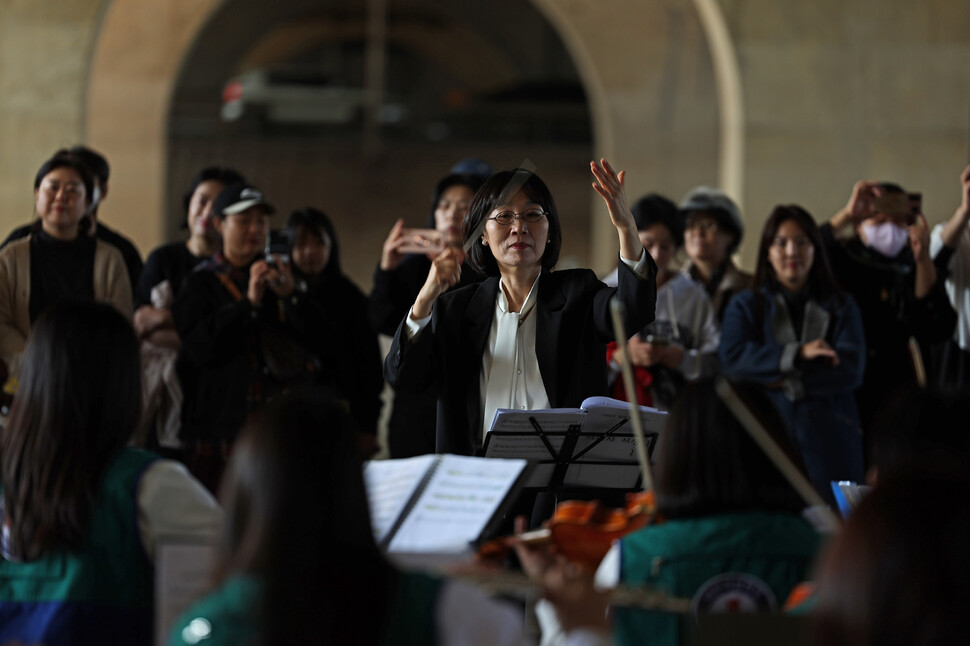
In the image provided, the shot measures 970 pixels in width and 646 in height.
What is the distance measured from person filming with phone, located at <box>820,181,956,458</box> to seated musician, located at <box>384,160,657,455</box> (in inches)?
77.7

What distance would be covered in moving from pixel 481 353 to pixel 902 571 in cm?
241

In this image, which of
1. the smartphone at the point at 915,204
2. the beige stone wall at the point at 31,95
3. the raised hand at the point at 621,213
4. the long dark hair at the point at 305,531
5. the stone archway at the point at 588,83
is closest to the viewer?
the long dark hair at the point at 305,531

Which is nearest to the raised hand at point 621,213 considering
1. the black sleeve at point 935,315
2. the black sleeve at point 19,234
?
the black sleeve at point 935,315

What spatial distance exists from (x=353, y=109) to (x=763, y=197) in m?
11.0

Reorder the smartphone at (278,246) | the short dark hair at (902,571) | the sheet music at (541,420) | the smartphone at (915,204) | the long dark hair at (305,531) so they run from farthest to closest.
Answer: the smartphone at (915,204), the smartphone at (278,246), the sheet music at (541,420), the long dark hair at (305,531), the short dark hair at (902,571)

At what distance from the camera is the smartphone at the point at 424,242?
5.24 metres

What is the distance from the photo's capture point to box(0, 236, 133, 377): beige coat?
5246 mm

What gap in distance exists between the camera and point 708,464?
7.58 feet

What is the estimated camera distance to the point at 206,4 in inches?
364

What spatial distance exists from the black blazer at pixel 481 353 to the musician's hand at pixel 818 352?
1423mm

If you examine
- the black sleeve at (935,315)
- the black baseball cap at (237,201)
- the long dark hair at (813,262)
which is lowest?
the black sleeve at (935,315)

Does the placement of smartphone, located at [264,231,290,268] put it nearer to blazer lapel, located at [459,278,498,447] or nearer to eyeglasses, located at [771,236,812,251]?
blazer lapel, located at [459,278,498,447]

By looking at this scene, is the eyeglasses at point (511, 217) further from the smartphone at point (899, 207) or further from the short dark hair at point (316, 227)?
the smartphone at point (899, 207)

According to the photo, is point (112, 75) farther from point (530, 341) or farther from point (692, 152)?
point (530, 341)
